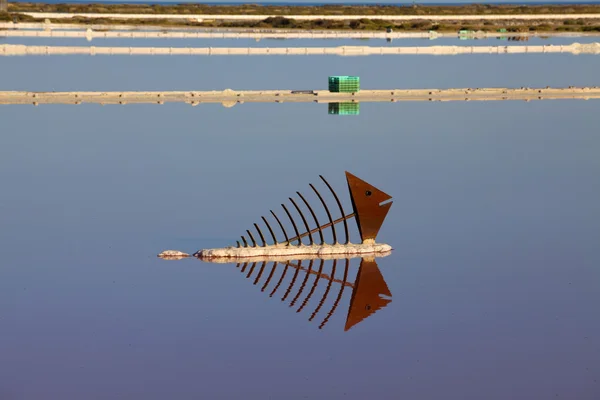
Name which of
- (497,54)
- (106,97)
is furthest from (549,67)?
(106,97)

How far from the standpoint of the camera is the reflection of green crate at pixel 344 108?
125 feet

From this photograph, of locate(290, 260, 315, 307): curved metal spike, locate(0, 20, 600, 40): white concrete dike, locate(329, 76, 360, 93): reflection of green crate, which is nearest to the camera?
locate(290, 260, 315, 307): curved metal spike

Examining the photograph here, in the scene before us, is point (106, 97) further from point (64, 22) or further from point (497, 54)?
point (64, 22)

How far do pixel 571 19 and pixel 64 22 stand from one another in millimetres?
34368

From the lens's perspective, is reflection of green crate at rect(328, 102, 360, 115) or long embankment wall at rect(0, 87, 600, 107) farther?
long embankment wall at rect(0, 87, 600, 107)

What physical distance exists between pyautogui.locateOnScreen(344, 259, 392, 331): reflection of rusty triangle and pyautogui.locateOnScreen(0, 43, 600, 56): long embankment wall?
3779 cm

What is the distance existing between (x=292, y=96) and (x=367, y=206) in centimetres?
1955

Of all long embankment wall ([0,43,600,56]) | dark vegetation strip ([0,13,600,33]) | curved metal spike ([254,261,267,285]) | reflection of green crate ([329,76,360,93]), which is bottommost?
dark vegetation strip ([0,13,600,33])

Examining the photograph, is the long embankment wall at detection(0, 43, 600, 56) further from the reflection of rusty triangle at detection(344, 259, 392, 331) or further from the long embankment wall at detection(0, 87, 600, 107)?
the reflection of rusty triangle at detection(344, 259, 392, 331)

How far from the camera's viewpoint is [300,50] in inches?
2349

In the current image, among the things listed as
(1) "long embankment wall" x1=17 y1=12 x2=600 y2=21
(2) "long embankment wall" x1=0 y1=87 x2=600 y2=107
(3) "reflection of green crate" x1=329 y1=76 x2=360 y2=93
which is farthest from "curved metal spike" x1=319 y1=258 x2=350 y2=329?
(1) "long embankment wall" x1=17 y1=12 x2=600 y2=21

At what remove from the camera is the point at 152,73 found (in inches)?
1876

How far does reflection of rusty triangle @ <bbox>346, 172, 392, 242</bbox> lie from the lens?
67.9 feet

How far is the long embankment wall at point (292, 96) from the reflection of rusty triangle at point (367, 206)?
18240 millimetres
